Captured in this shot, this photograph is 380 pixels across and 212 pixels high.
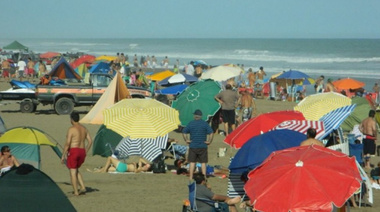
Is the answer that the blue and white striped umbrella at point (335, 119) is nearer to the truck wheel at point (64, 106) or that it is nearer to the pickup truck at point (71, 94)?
the pickup truck at point (71, 94)

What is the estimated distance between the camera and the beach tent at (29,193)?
9.10 meters

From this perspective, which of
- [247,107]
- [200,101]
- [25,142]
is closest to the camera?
[25,142]

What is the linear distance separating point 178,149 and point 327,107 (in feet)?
11.2

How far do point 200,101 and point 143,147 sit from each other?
13.1 ft

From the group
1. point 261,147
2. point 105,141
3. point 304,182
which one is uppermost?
point 304,182

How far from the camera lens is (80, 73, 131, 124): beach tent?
17797 millimetres

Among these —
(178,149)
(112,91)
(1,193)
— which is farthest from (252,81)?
(1,193)

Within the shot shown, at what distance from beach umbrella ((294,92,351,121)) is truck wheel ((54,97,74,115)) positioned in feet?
36.0

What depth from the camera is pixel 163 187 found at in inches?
521

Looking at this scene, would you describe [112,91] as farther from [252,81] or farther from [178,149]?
[252,81]

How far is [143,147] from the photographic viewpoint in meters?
15.2

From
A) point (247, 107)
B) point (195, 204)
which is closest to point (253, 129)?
point (195, 204)

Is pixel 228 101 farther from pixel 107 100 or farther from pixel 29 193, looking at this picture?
pixel 29 193

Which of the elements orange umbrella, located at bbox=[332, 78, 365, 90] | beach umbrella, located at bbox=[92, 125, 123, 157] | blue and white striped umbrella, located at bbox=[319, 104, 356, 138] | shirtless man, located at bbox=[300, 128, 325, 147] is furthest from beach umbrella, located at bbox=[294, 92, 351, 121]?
orange umbrella, located at bbox=[332, 78, 365, 90]
